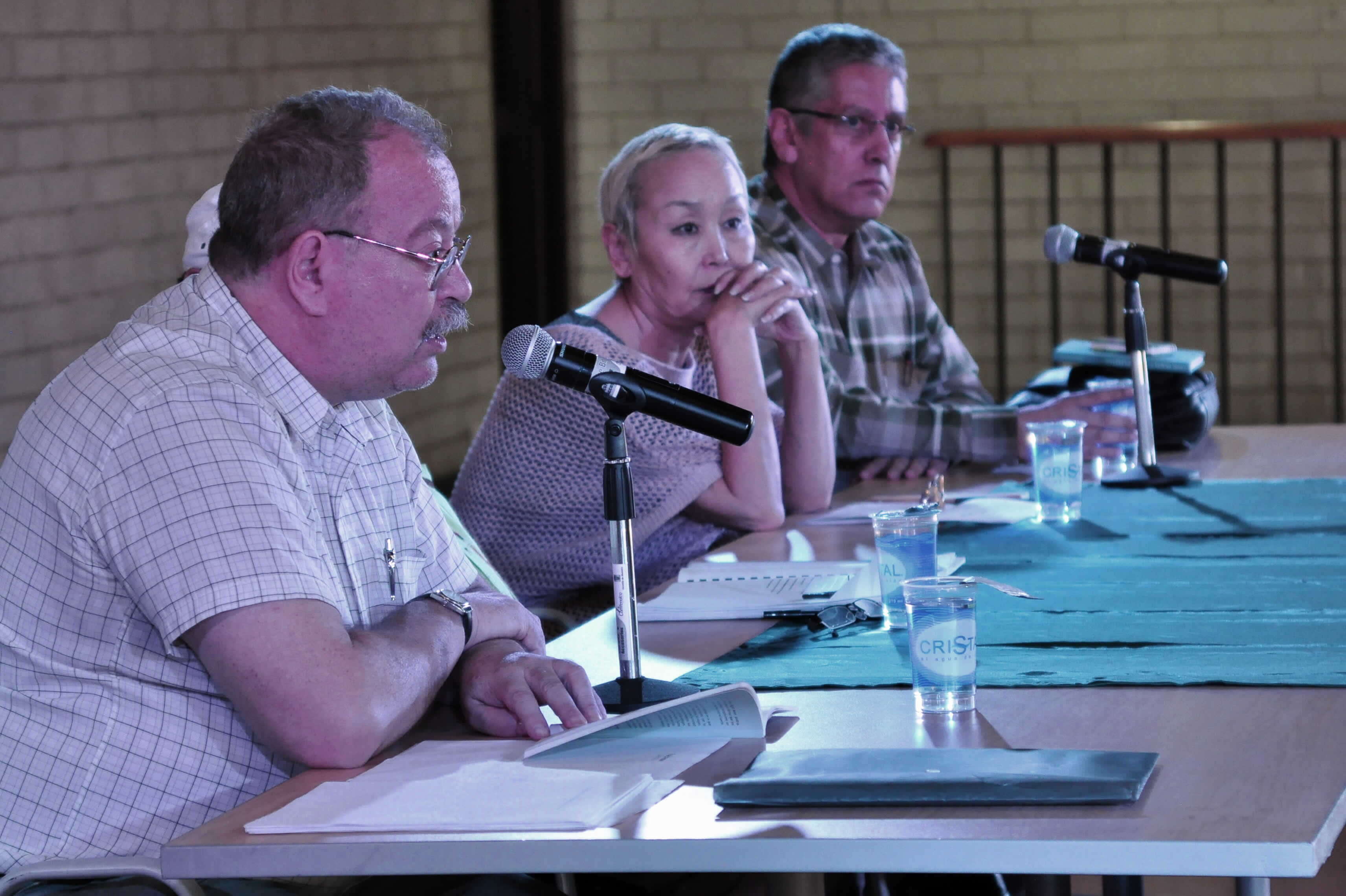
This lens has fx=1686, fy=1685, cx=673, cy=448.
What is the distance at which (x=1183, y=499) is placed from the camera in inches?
105

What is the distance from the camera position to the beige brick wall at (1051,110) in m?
5.71

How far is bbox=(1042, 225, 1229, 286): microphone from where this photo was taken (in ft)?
9.36

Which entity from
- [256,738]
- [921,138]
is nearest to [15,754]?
[256,738]

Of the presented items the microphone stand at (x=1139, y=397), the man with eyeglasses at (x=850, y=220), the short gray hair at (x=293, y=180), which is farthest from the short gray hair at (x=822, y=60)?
the short gray hair at (x=293, y=180)

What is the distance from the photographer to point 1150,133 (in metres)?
5.52

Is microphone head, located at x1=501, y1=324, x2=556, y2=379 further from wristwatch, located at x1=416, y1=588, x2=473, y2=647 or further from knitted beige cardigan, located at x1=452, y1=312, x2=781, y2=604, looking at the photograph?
knitted beige cardigan, located at x1=452, y1=312, x2=781, y2=604

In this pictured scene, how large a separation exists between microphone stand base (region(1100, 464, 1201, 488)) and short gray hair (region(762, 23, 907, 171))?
3.47 ft

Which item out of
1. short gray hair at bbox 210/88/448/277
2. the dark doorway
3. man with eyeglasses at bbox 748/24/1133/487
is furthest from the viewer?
the dark doorway

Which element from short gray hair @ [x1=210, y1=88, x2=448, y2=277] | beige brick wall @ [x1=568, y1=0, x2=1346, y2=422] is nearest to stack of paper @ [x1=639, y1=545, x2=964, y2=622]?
short gray hair @ [x1=210, y1=88, x2=448, y2=277]

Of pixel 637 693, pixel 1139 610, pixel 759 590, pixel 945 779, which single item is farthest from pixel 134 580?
pixel 1139 610

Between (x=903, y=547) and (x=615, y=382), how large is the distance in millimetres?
491

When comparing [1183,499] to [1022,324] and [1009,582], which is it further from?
[1022,324]

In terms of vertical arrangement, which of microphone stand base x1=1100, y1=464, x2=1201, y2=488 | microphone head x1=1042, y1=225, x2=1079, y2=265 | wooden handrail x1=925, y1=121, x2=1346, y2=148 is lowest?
microphone stand base x1=1100, y1=464, x2=1201, y2=488

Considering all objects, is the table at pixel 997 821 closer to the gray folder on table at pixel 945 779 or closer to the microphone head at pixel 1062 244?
the gray folder on table at pixel 945 779
